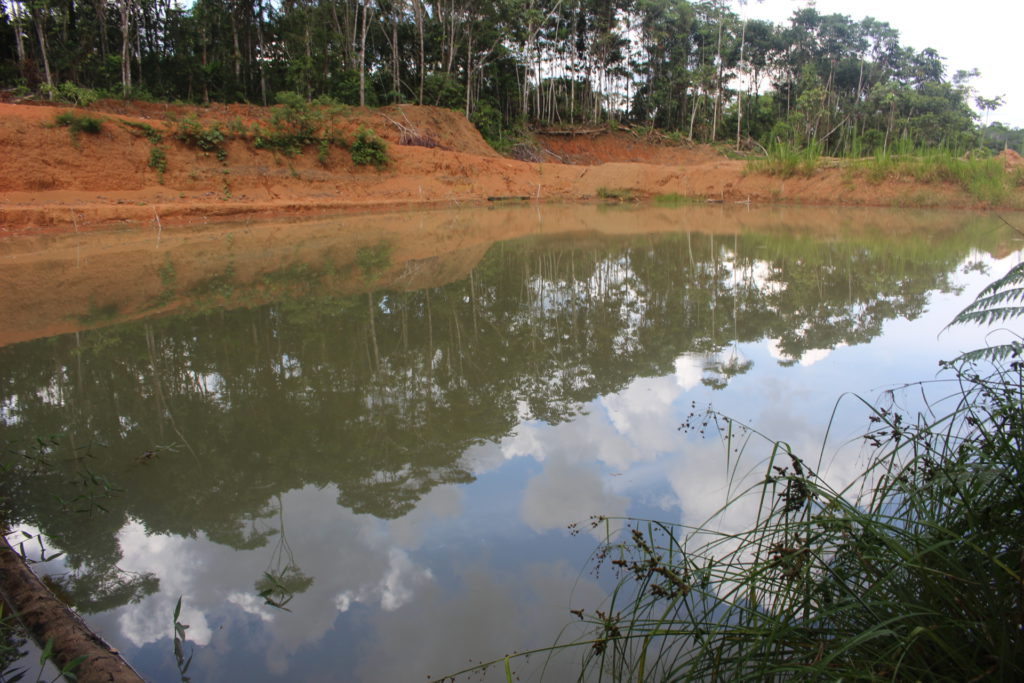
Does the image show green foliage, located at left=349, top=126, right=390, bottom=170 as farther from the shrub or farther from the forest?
the shrub

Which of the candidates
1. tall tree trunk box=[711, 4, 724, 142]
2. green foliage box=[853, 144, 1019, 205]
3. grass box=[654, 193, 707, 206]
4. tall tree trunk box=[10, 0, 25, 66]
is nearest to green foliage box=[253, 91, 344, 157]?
tall tree trunk box=[10, 0, 25, 66]

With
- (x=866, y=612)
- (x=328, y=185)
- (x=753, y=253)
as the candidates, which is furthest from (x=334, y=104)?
→ (x=866, y=612)

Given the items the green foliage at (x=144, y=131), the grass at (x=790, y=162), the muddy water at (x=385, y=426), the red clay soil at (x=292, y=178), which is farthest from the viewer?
the grass at (x=790, y=162)

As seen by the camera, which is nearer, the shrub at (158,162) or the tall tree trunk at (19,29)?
the shrub at (158,162)

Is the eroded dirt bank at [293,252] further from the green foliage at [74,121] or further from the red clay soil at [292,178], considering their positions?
the green foliage at [74,121]

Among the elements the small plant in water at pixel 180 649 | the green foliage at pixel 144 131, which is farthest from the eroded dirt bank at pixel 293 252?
the green foliage at pixel 144 131

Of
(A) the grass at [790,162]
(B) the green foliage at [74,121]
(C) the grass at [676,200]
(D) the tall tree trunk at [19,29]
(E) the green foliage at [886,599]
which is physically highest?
(D) the tall tree trunk at [19,29]

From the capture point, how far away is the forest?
69.6ft

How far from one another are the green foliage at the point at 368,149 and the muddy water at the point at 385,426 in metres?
12.4

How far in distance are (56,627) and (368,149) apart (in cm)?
1923

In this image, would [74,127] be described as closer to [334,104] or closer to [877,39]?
[334,104]

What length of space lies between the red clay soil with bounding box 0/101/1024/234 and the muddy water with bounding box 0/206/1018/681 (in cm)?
669

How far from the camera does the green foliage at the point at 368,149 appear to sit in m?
19.4

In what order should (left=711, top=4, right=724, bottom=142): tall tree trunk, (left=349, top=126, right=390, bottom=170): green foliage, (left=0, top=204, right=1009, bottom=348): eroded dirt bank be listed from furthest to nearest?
(left=711, top=4, right=724, bottom=142): tall tree trunk
(left=349, top=126, right=390, bottom=170): green foliage
(left=0, top=204, right=1009, bottom=348): eroded dirt bank
